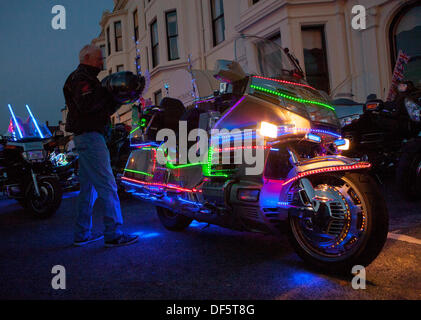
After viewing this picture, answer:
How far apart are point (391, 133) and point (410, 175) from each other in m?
1.14

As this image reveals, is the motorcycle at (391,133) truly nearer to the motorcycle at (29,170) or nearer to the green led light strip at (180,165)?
the green led light strip at (180,165)

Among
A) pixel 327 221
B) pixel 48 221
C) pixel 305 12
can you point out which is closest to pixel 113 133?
pixel 48 221

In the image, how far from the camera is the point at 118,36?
77.6 feet

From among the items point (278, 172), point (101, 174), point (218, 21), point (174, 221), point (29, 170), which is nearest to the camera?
point (278, 172)

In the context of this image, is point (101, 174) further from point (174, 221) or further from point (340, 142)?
point (340, 142)

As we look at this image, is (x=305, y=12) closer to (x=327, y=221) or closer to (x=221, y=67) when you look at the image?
(x=221, y=67)

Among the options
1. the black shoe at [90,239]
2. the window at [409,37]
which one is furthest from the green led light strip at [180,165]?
the window at [409,37]

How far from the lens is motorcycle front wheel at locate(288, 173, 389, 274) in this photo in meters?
2.18

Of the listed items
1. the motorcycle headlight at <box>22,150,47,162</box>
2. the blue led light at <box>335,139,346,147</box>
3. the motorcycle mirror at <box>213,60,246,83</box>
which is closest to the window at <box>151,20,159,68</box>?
the motorcycle headlight at <box>22,150,47,162</box>

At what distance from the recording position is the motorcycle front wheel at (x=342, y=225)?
2180 mm

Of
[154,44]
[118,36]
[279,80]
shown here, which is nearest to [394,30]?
[279,80]

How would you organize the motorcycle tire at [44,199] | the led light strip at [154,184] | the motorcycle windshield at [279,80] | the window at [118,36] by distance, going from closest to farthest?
1. the motorcycle windshield at [279,80]
2. the led light strip at [154,184]
3. the motorcycle tire at [44,199]
4. the window at [118,36]

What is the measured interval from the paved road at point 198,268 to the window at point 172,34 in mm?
13679

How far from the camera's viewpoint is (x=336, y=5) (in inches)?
396
